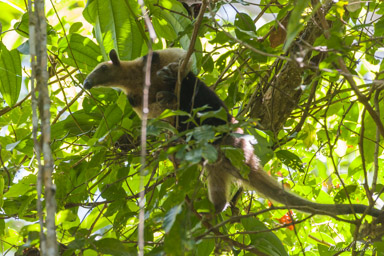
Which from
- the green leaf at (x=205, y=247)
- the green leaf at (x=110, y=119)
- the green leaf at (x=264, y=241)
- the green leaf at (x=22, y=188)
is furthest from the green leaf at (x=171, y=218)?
the green leaf at (x=22, y=188)

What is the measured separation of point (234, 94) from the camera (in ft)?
9.32

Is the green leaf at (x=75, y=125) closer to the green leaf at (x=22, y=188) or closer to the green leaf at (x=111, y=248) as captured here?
the green leaf at (x=22, y=188)

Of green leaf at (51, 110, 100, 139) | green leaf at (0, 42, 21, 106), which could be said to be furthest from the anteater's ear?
green leaf at (0, 42, 21, 106)

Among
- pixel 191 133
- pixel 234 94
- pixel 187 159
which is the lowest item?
pixel 187 159

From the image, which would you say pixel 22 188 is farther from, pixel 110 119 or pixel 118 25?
pixel 118 25

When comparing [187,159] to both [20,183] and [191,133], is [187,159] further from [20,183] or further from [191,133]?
[20,183]

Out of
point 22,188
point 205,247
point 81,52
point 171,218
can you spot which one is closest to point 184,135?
point 205,247

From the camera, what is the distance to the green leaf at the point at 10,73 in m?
2.84

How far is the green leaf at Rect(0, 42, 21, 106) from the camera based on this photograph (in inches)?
112

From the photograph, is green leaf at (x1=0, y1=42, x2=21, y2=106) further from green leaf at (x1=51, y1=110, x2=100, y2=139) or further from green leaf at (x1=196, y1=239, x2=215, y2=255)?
green leaf at (x1=196, y1=239, x2=215, y2=255)

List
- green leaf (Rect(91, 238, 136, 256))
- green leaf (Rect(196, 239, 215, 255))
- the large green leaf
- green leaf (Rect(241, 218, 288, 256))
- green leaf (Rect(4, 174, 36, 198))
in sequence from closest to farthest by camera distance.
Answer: green leaf (Rect(91, 238, 136, 256)) < green leaf (Rect(241, 218, 288, 256)) < green leaf (Rect(196, 239, 215, 255)) < green leaf (Rect(4, 174, 36, 198)) < the large green leaf

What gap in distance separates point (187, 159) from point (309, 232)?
225 cm

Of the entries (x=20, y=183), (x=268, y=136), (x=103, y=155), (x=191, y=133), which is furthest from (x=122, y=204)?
(x=191, y=133)

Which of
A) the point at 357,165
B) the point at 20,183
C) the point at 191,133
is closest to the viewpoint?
the point at 191,133
